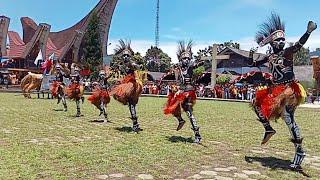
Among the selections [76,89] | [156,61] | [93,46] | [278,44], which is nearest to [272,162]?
[278,44]

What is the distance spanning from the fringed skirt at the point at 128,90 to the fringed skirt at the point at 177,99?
1413mm

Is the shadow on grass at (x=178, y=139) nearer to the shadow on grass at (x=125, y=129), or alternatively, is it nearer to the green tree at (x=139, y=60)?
the shadow on grass at (x=125, y=129)

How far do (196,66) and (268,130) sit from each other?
298 cm

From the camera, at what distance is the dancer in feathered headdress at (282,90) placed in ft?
23.3

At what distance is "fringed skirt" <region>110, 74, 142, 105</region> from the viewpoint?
36.3ft

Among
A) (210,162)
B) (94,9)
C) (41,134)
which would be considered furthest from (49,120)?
(94,9)

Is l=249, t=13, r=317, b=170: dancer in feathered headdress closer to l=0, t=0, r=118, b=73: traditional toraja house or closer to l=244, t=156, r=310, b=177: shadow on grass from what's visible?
l=244, t=156, r=310, b=177: shadow on grass

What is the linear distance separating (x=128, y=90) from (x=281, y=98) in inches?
196

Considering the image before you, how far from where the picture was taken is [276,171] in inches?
272

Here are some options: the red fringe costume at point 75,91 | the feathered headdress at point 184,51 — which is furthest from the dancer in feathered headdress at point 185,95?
the red fringe costume at point 75,91

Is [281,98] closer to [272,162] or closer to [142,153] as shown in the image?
[272,162]

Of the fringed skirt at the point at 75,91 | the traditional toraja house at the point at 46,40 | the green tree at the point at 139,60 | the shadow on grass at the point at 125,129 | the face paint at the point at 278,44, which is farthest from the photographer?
the traditional toraja house at the point at 46,40

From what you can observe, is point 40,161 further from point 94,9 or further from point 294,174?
point 94,9

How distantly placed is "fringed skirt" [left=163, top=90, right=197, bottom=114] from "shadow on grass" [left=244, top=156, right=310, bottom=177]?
2217mm
